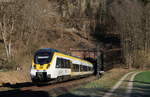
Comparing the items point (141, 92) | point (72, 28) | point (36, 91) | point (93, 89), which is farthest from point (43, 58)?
point (72, 28)

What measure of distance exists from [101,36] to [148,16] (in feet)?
100

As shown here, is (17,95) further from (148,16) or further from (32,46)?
(148,16)

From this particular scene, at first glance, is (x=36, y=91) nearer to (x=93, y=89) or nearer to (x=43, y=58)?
(x=93, y=89)

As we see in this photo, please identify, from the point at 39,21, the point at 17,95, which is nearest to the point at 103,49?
the point at 39,21

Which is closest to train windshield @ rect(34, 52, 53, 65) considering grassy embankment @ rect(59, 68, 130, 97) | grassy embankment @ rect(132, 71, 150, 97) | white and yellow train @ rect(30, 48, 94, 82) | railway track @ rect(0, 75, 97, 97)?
white and yellow train @ rect(30, 48, 94, 82)

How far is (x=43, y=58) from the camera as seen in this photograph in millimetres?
18609

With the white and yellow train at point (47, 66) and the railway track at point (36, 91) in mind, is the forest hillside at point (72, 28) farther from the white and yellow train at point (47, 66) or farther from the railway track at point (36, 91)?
the railway track at point (36, 91)

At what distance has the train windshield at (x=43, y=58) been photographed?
1844 cm

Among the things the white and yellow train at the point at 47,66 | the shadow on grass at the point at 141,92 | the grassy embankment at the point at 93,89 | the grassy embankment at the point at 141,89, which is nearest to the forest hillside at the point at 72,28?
A: the white and yellow train at the point at 47,66

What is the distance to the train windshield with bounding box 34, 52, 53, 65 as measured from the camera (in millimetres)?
18438

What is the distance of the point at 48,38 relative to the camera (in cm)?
5491

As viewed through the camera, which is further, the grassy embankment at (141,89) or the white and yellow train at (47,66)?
the white and yellow train at (47,66)

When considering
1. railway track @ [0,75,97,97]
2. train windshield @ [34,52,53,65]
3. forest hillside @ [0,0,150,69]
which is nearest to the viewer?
railway track @ [0,75,97,97]

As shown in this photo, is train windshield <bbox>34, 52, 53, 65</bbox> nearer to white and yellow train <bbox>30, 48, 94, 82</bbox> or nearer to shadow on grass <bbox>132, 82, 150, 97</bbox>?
white and yellow train <bbox>30, 48, 94, 82</bbox>
